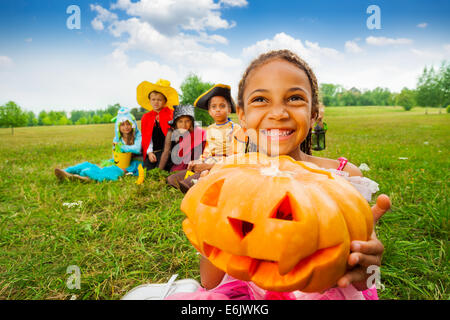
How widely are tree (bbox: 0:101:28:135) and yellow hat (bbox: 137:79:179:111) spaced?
2514cm

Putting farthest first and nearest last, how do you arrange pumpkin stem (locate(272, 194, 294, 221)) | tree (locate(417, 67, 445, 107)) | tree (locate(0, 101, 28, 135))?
1. tree (locate(417, 67, 445, 107))
2. tree (locate(0, 101, 28, 135))
3. pumpkin stem (locate(272, 194, 294, 221))

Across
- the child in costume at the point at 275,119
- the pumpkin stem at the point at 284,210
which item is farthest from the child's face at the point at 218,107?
the pumpkin stem at the point at 284,210

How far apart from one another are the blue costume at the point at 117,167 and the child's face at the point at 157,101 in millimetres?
671

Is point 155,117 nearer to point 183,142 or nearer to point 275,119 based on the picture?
point 183,142

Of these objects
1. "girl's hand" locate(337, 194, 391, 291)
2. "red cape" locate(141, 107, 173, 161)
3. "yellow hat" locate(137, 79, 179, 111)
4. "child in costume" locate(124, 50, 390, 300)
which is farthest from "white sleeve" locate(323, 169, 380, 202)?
"yellow hat" locate(137, 79, 179, 111)

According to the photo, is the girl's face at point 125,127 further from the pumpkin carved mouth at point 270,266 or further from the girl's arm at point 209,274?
the pumpkin carved mouth at point 270,266

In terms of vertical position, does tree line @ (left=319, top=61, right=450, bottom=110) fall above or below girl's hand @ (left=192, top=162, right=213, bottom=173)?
above

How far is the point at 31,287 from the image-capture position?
211cm

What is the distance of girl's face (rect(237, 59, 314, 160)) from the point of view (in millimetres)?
1497

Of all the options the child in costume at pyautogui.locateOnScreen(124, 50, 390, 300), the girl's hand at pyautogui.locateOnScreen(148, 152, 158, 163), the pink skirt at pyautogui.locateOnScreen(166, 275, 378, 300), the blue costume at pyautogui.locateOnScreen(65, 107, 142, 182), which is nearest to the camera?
the pink skirt at pyautogui.locateOnScreen(166, 275, 378, 300)

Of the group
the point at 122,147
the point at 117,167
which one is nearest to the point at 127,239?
the point at 117,167

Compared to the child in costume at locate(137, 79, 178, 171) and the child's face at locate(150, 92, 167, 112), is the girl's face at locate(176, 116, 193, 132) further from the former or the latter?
the child's face at locate(150, 92, 167, 112)
